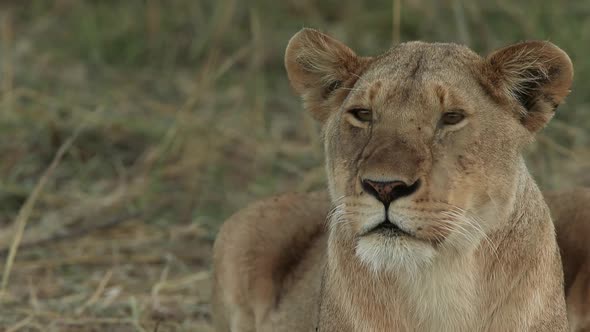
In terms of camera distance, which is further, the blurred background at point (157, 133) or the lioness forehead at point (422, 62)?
the blurred background at point (157, 133)

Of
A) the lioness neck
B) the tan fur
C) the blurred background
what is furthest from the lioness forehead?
the blurred background

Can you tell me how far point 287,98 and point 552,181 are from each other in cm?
197

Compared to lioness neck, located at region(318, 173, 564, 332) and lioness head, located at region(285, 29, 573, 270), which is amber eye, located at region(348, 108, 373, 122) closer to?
lioness head, located at region(285, 29, 573, 270)

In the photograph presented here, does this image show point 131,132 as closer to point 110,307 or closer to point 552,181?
point 110,307

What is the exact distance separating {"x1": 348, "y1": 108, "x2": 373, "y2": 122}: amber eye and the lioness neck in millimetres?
309

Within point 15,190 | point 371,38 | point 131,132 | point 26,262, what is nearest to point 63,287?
point 26,262

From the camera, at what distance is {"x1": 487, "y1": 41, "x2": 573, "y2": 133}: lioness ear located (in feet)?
10.5

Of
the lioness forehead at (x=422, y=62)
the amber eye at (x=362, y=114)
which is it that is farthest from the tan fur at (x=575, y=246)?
the amber eye at (x=362, y=114)

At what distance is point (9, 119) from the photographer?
646 cm

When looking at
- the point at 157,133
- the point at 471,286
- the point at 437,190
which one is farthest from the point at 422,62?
the point at 157,133

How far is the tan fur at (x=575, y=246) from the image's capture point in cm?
376

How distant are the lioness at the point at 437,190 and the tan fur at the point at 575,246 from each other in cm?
37

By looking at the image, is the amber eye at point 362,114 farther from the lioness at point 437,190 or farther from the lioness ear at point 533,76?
the lioness ear at point 533,76

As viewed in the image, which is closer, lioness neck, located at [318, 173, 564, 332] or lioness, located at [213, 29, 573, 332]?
lioness, located at [213, 29, 573, 332]
